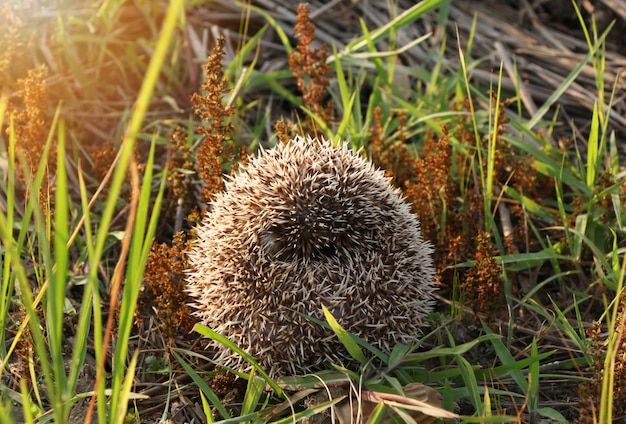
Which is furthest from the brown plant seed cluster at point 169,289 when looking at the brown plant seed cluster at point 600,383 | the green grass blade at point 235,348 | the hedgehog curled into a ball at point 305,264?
the brown plant seed cluster at point 600,383

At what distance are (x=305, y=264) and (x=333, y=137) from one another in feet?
5.44

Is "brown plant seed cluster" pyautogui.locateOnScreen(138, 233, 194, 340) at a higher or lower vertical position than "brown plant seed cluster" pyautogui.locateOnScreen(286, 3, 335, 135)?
lower

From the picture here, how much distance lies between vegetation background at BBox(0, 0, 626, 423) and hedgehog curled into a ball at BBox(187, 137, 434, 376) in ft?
0.50

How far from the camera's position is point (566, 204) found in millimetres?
5148

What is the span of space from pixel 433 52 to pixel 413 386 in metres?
3.62

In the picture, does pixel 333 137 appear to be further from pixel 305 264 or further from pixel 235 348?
pixel 235 348

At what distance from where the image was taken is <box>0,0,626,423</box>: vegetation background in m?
3.14

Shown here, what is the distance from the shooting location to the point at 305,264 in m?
3.52

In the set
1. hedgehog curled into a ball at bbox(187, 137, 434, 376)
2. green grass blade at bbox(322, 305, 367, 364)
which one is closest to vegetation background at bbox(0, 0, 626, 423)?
green grass blade at bbox(322, 305, 367, 364)

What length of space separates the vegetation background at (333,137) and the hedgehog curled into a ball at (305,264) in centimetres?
15

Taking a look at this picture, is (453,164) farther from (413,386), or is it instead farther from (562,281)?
(413,386)

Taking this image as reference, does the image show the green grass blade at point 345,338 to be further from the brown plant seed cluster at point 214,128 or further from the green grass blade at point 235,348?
the brown plant seed cluster at point 214,128

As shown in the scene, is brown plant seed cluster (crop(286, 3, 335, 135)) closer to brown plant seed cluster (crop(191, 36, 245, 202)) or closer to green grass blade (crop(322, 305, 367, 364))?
brown plant seed cluster (crop(191, 36, 245, 202))

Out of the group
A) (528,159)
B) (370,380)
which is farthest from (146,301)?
(528,159)
